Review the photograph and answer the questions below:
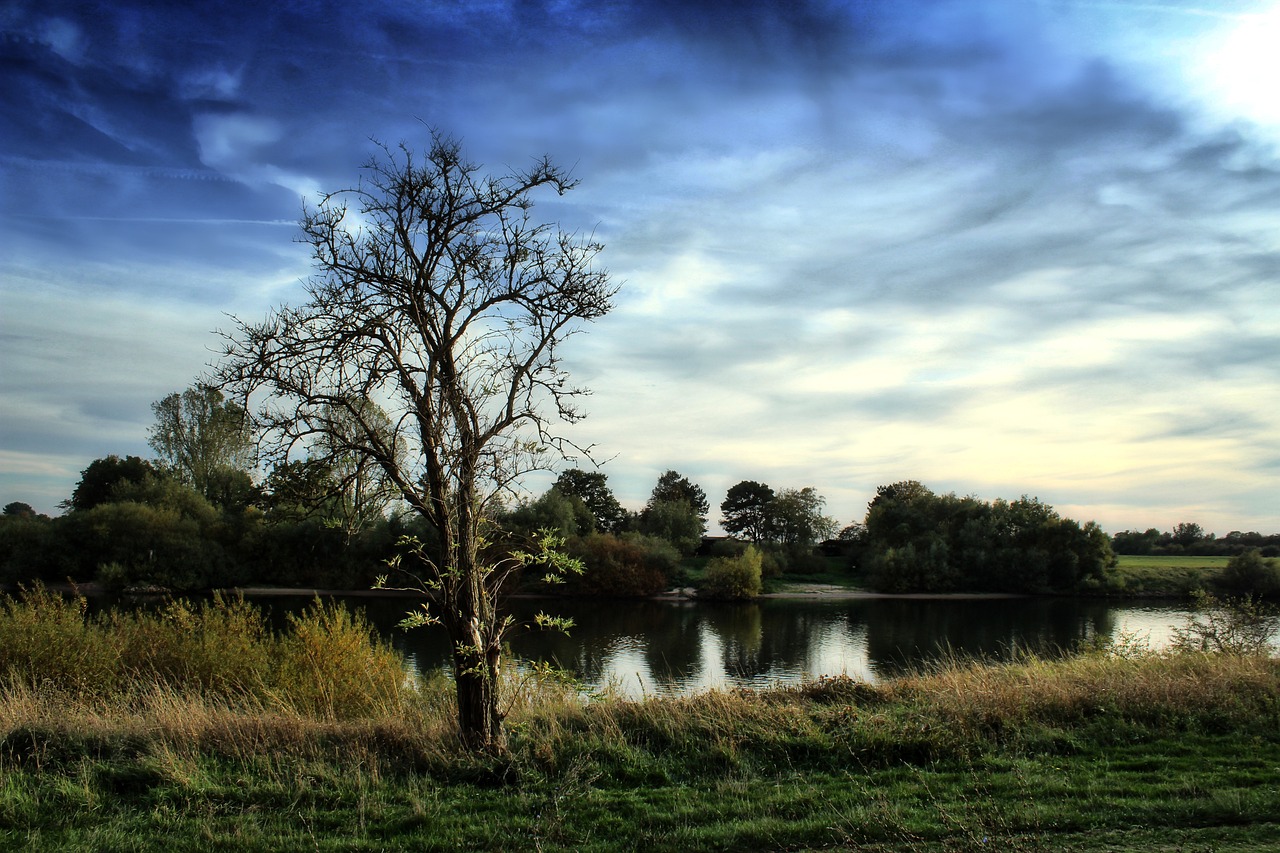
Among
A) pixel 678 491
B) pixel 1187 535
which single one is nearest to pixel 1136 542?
pixel 1187 535

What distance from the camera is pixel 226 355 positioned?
21.5 ft

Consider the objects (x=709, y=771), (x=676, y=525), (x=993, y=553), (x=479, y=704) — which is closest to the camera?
(x=709, y=771)

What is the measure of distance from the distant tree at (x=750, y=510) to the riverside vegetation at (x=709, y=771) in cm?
6484

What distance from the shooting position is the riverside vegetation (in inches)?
195

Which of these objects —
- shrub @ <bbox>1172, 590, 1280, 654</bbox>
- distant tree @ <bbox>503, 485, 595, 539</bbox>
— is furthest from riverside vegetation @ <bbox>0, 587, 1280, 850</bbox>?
distant tree @ <bbox>503, 485, 595, 539</bbox>

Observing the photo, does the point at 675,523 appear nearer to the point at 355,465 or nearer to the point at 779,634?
the point at 779,634

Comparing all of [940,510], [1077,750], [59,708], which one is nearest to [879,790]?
[1077,750]

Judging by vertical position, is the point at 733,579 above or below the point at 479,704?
below

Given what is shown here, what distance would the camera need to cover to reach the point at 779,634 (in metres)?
36.2

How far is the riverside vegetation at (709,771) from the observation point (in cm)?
495

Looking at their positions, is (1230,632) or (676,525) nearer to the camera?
(1230,632)

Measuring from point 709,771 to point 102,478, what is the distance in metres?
60.1

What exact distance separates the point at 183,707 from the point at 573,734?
403 centimetres

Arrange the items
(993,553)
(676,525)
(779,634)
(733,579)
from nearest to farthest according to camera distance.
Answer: (779,634) < (733,579) < (993,553) < (676,525)
